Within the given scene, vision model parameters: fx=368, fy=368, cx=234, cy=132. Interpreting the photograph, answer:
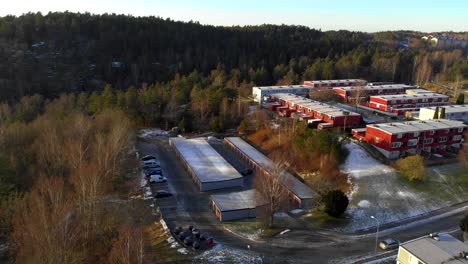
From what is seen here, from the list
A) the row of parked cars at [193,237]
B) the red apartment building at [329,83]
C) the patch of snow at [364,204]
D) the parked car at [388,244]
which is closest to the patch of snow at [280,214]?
the row of parked cars at [193,237]

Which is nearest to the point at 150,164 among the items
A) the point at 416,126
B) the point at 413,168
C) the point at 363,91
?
the point at 413,168

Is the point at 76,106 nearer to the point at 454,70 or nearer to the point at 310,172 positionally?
the point at 310,172

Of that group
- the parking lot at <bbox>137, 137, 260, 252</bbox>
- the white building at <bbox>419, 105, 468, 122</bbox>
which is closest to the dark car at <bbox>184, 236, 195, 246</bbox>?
the parking lot at <bbox>137, 137, 260, 252</bbox>

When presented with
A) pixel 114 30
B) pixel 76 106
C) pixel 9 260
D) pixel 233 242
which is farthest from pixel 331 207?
pixel 114 30

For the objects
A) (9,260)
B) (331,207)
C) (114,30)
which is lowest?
(9,260)

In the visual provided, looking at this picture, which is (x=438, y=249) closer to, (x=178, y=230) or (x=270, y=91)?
(x=178, y=230)

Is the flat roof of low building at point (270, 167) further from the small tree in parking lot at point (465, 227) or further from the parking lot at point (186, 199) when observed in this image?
the small tree in parking lot at point (465, 227)
